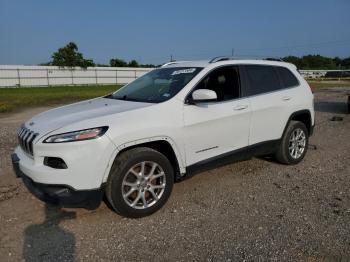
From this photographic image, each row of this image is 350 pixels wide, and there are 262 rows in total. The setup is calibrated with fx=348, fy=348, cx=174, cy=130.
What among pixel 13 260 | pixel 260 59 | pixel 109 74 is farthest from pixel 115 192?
pixel 109 74

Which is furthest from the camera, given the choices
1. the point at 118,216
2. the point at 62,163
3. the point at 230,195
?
the point at 230,195

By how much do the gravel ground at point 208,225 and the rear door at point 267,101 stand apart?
726 mm

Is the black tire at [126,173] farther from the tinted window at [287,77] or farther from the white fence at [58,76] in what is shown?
the white fence at [58,76]

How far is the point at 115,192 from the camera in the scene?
3.75m

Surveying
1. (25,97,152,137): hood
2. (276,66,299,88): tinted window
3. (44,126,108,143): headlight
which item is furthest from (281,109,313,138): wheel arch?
(44,126,108,143): headlight

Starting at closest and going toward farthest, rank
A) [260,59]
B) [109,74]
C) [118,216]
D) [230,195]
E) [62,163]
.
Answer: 1. [62,163]
2. [118,216]
3. [230,195]
4. [260,59]
5. [109,74]

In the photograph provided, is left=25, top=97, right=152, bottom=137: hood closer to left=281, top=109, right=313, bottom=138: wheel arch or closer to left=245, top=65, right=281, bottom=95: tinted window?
left=245, top=65, right=281, bottom=95: tinted window

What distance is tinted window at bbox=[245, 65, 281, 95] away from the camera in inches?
203

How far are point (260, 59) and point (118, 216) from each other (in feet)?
10.9

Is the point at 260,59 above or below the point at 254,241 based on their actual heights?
above

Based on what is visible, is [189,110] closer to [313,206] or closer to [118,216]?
[118,216]

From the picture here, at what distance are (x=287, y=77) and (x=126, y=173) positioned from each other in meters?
3.49

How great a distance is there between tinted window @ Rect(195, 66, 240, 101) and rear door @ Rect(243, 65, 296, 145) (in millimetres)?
191

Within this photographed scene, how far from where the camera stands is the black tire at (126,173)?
12.2 ft
